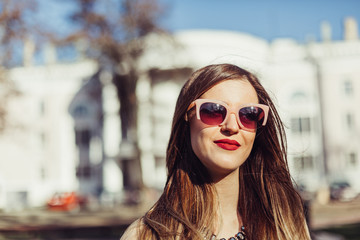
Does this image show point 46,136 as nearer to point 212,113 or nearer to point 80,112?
point 80,112

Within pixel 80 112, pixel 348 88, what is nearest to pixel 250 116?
pixel 348 88

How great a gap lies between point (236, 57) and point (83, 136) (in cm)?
3787

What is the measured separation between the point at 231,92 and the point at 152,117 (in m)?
34.3

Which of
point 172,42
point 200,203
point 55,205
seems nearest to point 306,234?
point 200,203

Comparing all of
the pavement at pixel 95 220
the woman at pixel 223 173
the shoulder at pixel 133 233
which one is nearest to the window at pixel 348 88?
the pavement at pixel 95 220

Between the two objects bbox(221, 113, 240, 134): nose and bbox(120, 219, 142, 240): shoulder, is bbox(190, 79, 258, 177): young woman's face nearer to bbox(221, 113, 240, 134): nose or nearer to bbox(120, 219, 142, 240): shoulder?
bbox(221, 113, 240, 134): nose

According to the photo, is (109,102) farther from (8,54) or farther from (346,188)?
(8,54)

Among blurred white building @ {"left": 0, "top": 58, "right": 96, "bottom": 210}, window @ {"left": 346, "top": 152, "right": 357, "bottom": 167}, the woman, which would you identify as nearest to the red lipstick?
the woman

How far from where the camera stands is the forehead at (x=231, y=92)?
1.70 meters

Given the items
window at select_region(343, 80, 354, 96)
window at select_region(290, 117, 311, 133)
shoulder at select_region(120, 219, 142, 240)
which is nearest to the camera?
shoulder at select_region(120, 219, 142, 240)

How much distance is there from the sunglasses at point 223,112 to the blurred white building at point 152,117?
3196 centimetres

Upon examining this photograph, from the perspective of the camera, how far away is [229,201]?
1.74 metres

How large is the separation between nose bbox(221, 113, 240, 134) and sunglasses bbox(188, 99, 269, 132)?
0.03ft

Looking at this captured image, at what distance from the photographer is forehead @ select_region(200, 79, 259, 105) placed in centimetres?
170
